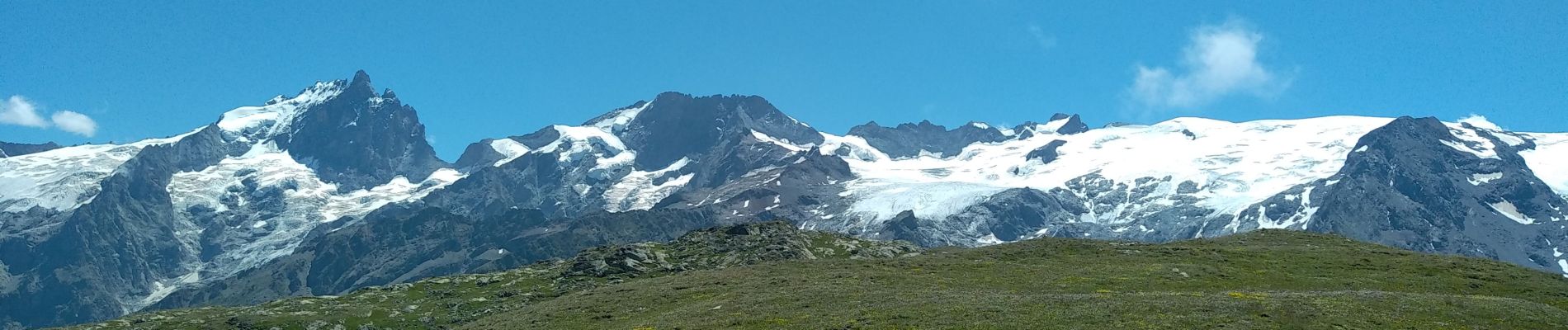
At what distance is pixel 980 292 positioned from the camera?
225 feet

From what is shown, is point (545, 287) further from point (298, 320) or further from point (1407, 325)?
point (1407, 325)

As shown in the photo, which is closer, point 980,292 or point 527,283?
point 980,292

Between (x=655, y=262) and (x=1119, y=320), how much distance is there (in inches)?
2029

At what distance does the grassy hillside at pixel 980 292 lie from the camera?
180 ft

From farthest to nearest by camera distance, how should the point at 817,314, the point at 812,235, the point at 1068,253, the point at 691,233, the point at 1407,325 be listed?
the point at 691,233 → the point at 812,235 → the point at 1068,253 → the point at 817,314 → the point at 1407,325

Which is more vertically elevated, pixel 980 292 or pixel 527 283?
pixel 527 283

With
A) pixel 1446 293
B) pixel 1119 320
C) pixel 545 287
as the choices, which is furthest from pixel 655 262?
pixel 1446 293

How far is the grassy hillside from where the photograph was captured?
54969 mm

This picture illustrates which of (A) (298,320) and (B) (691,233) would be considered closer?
(A) (298,320)

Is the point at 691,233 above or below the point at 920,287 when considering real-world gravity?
above

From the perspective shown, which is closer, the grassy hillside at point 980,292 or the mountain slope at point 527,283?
the grassy hillside at point 980,292

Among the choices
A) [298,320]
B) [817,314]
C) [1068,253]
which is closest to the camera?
[817,314]

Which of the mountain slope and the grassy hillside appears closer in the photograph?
the grassy hillside

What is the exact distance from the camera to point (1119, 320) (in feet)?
174
